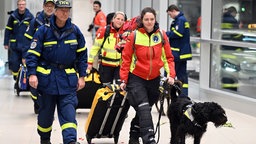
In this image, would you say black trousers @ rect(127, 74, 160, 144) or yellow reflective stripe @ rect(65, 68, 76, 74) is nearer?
yellow reflective stripe @ rect(65, 68, 76, 74)

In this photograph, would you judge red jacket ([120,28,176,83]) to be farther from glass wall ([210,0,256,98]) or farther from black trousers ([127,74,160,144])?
glass wall ([210,0,256,98])

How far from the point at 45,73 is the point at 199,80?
6.28m

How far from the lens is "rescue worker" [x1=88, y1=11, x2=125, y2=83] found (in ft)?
27.9

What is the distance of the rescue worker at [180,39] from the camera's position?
10.1 m

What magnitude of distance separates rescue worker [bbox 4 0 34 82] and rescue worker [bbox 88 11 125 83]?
3.32 m

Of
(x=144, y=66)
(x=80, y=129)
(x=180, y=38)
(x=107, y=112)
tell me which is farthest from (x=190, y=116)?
(x=180, y=38)

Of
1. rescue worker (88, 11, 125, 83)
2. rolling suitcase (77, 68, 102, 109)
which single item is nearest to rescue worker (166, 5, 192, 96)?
rescue worker (88, 11, 125, 83)

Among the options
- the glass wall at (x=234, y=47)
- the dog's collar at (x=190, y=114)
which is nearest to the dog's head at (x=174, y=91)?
the dog's collar at (x=190, y=114)

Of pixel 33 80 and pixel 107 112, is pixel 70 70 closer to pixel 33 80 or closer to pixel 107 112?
pixel 33 80

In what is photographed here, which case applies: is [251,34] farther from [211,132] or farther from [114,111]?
[114,111]

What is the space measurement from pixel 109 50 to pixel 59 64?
258 centimetres

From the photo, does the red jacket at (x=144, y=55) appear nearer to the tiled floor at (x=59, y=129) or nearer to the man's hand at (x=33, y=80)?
the man's hand at (x=33, y=80)

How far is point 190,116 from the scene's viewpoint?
20.1 ft

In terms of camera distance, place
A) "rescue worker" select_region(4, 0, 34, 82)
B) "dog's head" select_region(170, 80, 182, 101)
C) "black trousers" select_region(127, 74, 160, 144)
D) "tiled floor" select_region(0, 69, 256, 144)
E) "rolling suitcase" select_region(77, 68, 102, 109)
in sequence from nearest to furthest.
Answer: "black trousers" select_region(127, 74, 160, 144)
"dog's head" select_region(170, 80, 182, 101)
"tiled floor" select_region(0, 69, 256, 144)
"rolling suitcase" select_region(77, 68, 102, 109)
"rescue worker" select_region(4, 0, 34, 82)
